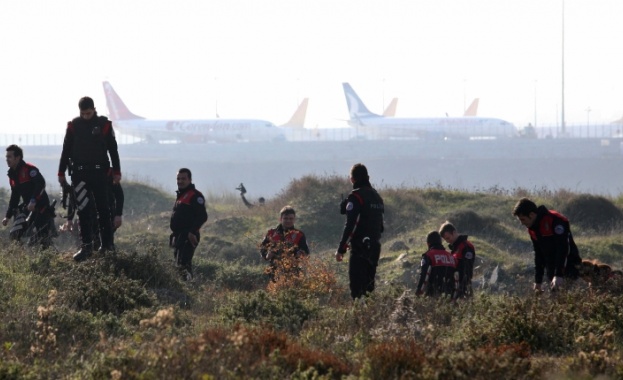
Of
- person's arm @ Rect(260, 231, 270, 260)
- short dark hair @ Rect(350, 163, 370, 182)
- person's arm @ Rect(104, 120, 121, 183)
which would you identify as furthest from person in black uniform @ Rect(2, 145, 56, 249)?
short dark hair @ Rect(350, 163, 370, 182)

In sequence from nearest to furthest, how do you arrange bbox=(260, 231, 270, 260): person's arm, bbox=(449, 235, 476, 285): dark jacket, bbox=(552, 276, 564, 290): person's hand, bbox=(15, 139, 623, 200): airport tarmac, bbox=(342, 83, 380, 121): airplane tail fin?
bbox=(552, 276, 564, 290): person's hand < bbox=(449, 235, 476, 285): dark jacket < bbox=(260, 231, 270, 260): person's arm < bbox=(15, 139, 623, 200): airport tarmac < bbox=(342, 83, 380, 121): airplane tail fin

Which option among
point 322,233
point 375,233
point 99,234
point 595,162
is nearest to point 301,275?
point 375,233

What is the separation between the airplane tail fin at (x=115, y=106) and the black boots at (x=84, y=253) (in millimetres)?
139963

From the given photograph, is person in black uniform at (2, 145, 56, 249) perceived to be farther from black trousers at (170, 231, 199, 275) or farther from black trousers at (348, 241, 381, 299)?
black trousers at (348, 241, 381, 299)

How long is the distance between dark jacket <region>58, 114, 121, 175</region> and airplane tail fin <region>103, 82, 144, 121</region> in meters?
140

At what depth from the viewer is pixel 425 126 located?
502 feet

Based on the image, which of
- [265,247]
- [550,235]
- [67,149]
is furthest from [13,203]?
[550,235]

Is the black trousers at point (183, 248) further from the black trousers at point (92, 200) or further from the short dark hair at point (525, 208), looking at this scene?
the short dark hair at point (525, 208)

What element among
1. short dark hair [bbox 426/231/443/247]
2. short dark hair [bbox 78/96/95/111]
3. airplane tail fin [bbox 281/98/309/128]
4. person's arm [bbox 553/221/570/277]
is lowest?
short dark hair [bbox 426/231/443/247]

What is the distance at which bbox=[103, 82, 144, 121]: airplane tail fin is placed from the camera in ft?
493

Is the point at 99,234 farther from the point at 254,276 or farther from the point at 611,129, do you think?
the point at 611,129

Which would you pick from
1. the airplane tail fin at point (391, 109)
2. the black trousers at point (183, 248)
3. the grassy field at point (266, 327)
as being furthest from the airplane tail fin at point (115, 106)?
the black trousers at point (183, 248)

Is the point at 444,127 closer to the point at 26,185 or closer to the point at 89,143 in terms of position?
the point at 26,185

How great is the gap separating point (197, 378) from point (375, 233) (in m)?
5.17
